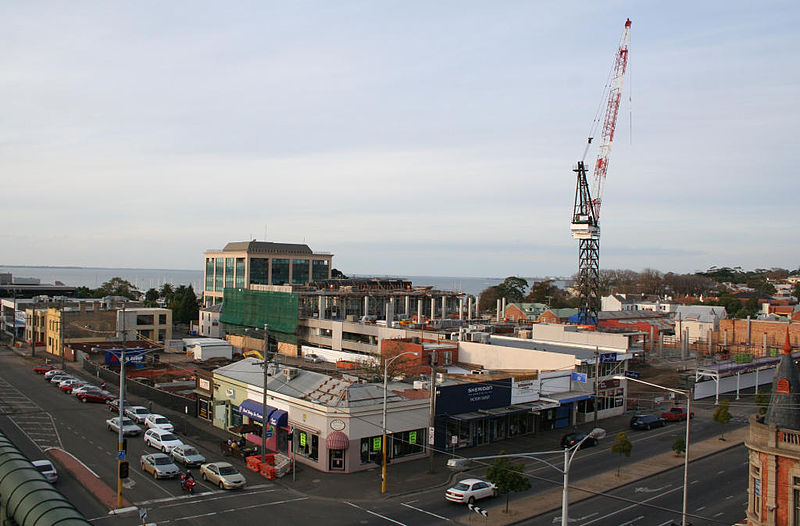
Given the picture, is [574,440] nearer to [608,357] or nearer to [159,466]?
[608,357]

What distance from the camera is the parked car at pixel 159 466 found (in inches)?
1330

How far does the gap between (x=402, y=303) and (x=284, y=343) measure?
28835 mm

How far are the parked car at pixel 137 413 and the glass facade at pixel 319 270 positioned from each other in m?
95.1

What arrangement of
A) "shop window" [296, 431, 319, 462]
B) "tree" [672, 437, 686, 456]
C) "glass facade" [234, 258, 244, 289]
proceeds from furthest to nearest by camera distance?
1. "glass facade" [234, 258, 244, 289]
2. "tree" [672, 437, 686, 456]
3. "shop window" [296, 431, 319, 462]

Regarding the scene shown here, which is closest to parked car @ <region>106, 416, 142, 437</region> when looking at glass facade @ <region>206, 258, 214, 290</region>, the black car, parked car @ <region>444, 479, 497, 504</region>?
parked car @ <region>444, 479, 497, 504</region>

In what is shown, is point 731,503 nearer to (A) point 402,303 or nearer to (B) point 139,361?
(B) point 139,361

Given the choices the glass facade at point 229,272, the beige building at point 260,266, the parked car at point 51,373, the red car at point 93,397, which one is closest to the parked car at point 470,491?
the red car at point 93,397

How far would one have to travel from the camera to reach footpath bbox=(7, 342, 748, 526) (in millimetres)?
31009

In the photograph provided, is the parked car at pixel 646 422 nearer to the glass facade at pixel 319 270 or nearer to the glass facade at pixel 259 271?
the glass facade at pixel 259 271

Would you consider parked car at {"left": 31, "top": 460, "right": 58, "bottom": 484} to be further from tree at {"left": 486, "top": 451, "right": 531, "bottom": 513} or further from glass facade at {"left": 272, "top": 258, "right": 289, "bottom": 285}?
glass facade at {"left": 272, "top": 258, "right": 289, "bottom": 285}

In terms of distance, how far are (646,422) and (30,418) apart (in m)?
46.0

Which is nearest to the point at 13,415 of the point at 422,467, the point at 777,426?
the point at 422,467

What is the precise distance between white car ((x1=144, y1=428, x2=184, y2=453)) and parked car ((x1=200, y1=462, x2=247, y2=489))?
199 inches

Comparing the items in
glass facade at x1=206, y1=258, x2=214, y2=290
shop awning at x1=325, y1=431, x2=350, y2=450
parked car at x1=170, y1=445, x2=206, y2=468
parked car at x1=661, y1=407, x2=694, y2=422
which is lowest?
parked car at x1=661, y1=407, x2=694, y2=422
